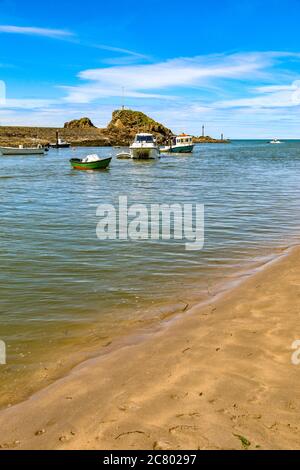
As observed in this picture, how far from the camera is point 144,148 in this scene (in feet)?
180

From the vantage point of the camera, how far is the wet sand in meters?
3.50

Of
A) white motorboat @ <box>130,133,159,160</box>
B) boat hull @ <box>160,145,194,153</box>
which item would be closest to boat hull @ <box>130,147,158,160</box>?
white motorboat @ <box>130,133,159,160</box>

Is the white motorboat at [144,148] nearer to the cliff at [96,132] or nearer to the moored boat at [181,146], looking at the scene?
the moored boat at [181,146]

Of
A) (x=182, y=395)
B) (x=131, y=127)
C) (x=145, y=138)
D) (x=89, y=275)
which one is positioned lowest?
(x=182, y=395)

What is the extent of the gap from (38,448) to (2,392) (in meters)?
1.43

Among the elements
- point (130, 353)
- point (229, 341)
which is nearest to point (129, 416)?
point (130, 353)

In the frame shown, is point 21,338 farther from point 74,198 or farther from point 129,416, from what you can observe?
point 74,198

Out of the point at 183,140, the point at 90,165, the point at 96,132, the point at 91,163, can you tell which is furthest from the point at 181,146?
the point at 96,132

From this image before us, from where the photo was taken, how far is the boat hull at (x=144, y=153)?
55.3 metres

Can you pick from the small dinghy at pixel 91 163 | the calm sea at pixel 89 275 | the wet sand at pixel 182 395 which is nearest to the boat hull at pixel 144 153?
the small dinghy at pixel 91 163

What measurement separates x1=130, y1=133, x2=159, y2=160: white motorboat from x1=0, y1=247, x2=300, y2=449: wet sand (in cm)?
5040

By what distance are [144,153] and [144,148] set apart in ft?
3.60

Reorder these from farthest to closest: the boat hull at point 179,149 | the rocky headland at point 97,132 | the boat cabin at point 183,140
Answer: the rocky headland at point 97,132
the boat cabin at point 183,140
the boat hull at point 179,149

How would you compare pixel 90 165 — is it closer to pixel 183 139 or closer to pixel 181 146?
pixel 181 146
